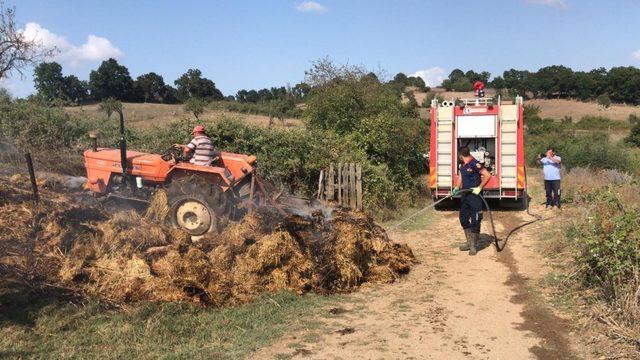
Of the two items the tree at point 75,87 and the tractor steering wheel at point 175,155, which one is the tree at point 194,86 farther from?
the tractor steering wheel at point 175,155

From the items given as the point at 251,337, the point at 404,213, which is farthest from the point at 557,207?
the point at 251,337

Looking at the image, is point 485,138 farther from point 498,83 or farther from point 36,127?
point 498,83

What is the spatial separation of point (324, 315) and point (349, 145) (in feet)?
31.1

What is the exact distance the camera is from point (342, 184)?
12516mm

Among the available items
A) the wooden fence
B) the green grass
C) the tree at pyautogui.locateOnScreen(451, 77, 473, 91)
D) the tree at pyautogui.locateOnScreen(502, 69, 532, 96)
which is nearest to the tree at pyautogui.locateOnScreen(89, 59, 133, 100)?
the tree at pyautogui.locateOnScreen(451, 77, 473, 91)

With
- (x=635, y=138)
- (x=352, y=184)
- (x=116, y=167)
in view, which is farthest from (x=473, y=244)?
(x=635, y=138)

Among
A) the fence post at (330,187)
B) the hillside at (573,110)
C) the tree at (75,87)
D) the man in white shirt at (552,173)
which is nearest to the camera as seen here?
the fence post at (330,187)

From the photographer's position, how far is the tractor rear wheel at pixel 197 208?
7.81 metres

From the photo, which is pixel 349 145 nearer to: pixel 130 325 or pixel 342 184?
pixel 342 184

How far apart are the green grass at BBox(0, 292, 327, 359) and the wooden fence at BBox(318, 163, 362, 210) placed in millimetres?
6472

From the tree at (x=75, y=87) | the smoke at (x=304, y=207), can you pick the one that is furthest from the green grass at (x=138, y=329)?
the tree at (x=75, y=87)

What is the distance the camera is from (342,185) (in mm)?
12477

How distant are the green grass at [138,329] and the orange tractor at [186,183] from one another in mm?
2241

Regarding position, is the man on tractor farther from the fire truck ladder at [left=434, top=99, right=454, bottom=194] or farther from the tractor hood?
the fire truck ladder at [left=434, top=99, right=454, bottom=194]
